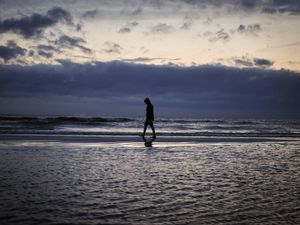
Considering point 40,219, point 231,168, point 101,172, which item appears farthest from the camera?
point 231,168

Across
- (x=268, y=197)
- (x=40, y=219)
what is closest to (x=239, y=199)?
(x=268, y=197)

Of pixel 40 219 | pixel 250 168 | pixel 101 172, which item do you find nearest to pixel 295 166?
pixel 250 168

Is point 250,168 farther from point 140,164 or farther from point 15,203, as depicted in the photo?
point 15,203

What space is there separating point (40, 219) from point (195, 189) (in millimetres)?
2928

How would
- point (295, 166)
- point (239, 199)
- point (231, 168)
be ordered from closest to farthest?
1. point (239, 199)
2. point (231, 168)
3. point (295, 166)

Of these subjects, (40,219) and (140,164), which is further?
(140,164)

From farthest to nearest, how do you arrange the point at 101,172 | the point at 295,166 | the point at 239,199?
the point at 295,166 < the point at 101,172 < the point at 239,199

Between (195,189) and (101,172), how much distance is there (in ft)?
8.62

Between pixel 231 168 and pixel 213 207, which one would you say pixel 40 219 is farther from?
pixel 231 168

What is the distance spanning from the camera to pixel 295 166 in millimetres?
9500

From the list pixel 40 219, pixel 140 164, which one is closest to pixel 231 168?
A: pixel 140 164

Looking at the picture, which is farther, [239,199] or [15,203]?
[239,199]

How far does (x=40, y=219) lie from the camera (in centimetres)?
424

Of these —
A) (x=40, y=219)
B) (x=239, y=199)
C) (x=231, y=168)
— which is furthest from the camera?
(x=231, y=168)
